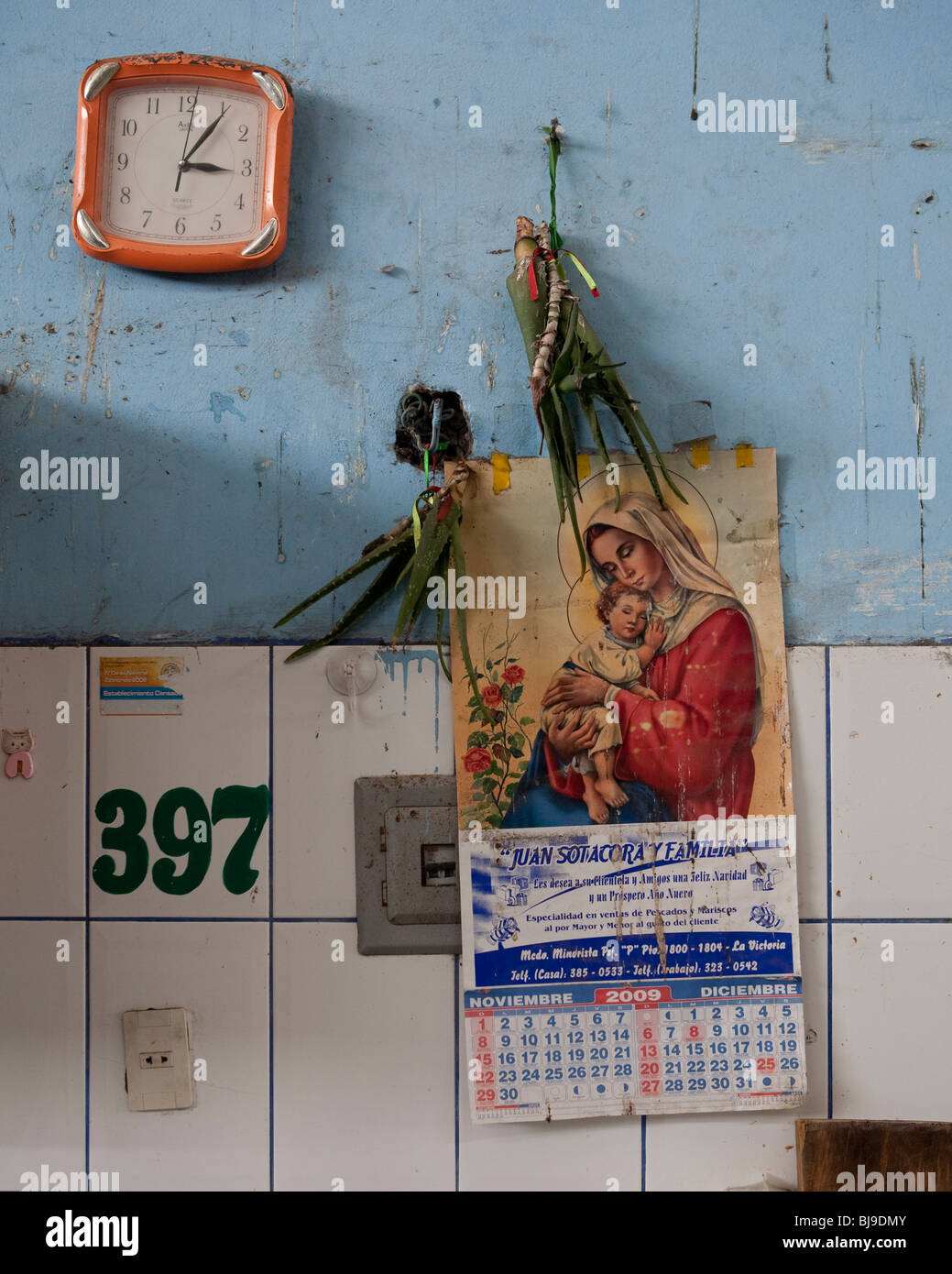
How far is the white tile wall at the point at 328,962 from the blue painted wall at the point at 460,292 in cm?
10

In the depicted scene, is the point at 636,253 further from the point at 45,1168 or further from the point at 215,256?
the point at 45,1168

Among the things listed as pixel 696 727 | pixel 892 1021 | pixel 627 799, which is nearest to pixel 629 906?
pixel 627 799

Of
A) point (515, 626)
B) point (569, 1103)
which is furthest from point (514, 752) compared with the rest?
point (569, 1103)

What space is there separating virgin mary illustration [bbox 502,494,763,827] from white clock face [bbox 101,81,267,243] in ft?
2.25

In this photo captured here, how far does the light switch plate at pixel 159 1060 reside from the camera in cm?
108

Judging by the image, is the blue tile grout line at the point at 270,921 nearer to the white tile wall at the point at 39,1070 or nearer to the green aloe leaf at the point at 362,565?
the green aloe leaf at the point at 362,565

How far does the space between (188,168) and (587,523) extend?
0.65m

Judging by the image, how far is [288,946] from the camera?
1089 millimetres

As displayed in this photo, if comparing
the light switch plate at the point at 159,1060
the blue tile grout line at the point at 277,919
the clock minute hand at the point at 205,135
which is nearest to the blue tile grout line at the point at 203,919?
the blue tile grout line at the point at 277,919

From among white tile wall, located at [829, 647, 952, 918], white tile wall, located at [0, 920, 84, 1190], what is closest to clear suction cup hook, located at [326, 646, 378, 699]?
white tile wall, located at [0, 920, 84, 1190]

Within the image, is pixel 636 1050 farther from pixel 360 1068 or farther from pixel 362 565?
pixel 362 565

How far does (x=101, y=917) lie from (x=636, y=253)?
1.05 meters

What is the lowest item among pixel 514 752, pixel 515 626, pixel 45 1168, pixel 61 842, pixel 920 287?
pixel 45 1168

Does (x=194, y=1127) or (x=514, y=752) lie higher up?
(x=514, y=752)
